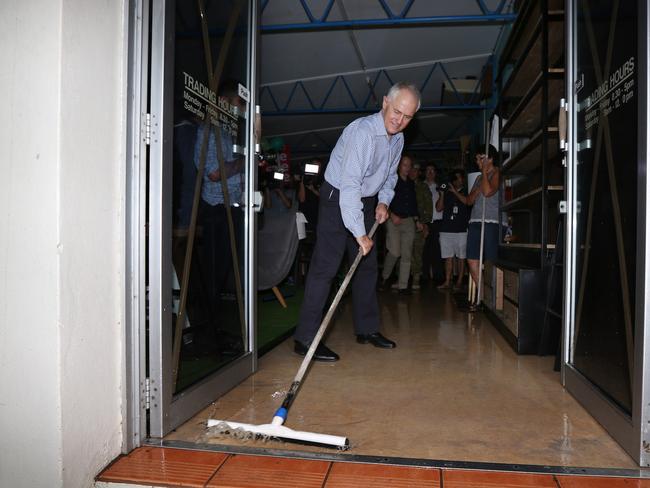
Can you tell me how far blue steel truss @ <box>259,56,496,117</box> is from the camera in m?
7.79

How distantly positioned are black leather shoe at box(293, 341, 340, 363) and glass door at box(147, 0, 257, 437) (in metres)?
0.41

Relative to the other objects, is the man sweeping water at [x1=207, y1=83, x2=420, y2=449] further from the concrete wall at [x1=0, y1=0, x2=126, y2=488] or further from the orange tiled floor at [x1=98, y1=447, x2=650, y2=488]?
the concrete wall at [x1=0, y1=0, x2=126, y2=488]

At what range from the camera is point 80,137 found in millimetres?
1326

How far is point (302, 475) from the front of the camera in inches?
54.9

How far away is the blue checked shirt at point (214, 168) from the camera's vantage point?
6.44 feet

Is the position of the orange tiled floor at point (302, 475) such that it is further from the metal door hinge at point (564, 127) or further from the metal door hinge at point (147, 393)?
the metal door hinge at point (564, 127)

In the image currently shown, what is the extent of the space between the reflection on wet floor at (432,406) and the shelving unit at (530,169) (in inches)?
11.8

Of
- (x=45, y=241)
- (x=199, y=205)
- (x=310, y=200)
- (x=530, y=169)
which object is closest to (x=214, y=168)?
(x=199, y=205)

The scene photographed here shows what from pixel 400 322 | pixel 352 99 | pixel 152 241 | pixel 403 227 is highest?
pixel 352 99

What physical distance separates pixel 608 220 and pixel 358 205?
44.1 inches

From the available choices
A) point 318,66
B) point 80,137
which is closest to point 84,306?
point 80,137

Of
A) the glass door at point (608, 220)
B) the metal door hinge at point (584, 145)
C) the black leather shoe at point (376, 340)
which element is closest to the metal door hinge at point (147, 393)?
the glass door at point (608, 220)

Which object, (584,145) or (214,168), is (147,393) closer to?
(214,168)

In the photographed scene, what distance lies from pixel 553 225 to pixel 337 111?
566 cm
